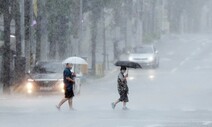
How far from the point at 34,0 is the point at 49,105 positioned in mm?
14528

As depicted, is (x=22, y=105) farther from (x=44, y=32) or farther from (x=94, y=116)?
(x=44, y=32)

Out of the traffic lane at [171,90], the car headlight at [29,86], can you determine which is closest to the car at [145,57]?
the traffic lane at [171,90]

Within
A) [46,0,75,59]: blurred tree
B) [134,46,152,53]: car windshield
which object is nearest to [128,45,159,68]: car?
[134,46,152,53]: car windshield

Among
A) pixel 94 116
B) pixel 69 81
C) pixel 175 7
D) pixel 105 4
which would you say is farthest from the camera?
pixel 175 7

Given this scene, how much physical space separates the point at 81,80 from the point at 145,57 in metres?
19.7

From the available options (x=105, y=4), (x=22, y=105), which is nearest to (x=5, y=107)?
(x=22, y=105)

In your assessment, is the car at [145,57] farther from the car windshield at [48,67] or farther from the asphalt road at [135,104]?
the car windshield at [48,67]

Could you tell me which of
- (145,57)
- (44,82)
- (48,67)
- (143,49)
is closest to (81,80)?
(48,67)

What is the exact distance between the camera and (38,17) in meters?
48.1

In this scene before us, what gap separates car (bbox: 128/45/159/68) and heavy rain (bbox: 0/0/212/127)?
74mm

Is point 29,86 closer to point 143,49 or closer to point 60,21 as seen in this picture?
point 60,21

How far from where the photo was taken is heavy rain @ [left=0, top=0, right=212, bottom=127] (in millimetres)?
25000

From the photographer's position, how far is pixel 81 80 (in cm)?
4541

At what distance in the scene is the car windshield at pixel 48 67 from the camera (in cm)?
3722
